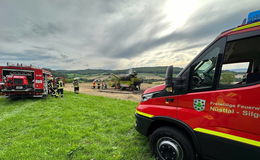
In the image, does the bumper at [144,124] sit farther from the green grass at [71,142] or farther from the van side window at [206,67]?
the van side window at [206,67]

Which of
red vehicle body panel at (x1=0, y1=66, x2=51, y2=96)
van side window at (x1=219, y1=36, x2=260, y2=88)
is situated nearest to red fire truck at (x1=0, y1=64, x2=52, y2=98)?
red vehicle body panel at (x1=0, y1=66, x2=51, y2=96)

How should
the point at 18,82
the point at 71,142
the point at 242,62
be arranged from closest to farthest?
the point at 242,62, the point at 71,142, the point at 18,82

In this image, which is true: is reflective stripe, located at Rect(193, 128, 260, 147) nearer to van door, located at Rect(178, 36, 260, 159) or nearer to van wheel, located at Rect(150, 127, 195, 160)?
van door, located at Rect(178, 36, 260, 159)

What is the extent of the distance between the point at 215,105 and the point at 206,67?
2.38 feet

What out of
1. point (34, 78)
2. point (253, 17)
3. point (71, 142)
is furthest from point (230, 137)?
point (34, 78)

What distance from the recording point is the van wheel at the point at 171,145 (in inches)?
80.7

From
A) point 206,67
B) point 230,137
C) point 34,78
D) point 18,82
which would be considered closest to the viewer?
point 230,137

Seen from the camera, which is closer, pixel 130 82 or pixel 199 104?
pixel 199 104

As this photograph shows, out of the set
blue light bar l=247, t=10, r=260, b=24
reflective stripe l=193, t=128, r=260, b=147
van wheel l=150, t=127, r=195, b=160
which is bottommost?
van wheel l=150, t=127, r=195, b=160

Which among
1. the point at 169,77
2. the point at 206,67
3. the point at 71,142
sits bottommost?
the point at 71,142

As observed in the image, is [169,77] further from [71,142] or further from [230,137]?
[71,142]

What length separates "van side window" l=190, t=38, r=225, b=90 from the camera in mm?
1863

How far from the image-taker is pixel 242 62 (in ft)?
8.07

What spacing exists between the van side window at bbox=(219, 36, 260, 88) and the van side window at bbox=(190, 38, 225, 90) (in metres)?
0.13
